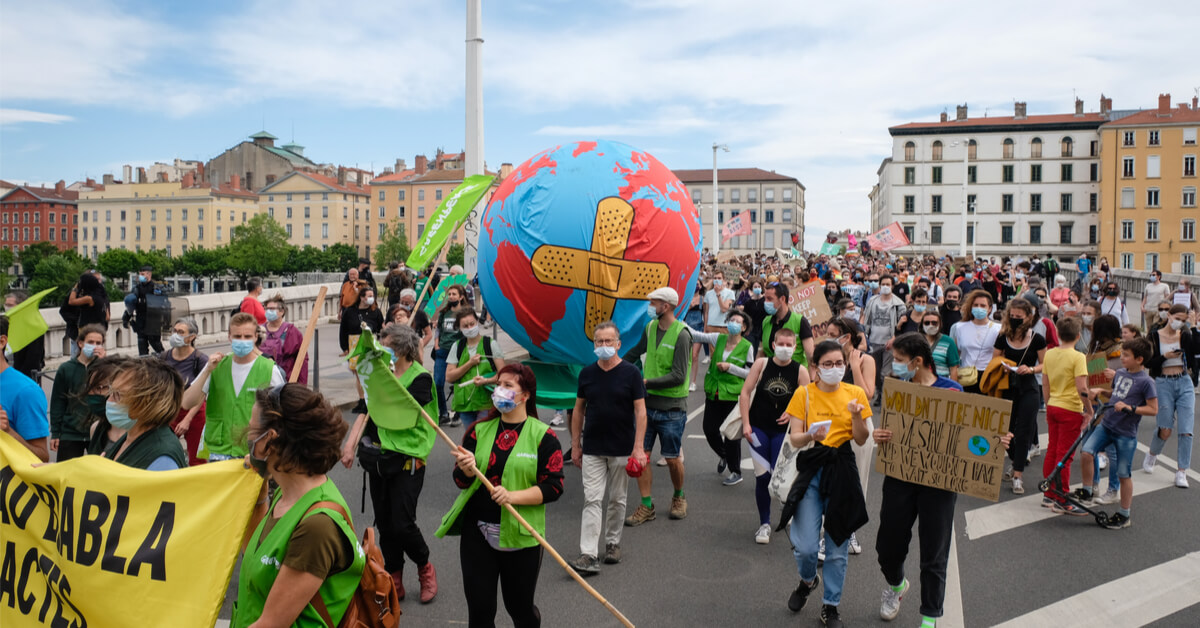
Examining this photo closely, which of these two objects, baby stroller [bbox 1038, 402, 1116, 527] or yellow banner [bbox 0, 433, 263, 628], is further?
baby stroller [bbox 1038, 402, 1116, 527]

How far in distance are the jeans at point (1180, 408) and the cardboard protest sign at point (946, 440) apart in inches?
178

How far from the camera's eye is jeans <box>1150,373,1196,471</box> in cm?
870

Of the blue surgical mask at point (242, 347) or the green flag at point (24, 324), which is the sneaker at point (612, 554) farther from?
the green flag at point (24, 324)

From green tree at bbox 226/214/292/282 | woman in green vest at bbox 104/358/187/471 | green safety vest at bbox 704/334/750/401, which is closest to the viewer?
woman in green vest at bbox 104/358/187/471

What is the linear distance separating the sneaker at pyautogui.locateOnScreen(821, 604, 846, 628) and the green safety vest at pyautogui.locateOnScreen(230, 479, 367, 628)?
3.23 meters

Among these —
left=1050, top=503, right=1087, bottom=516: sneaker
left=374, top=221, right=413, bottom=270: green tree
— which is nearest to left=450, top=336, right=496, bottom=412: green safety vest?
left=1050, top=503, right=1087, bottom=516: sneaker

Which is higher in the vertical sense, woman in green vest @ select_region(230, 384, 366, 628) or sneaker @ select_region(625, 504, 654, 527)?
A: woman in green vest @ select_region(230, 384, 366, 628)

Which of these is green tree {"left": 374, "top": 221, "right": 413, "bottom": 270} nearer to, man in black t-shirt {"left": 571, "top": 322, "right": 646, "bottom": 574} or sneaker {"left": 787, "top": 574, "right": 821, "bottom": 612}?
man in black t-shirt {"left": 571, "top": 322, "right": 646, "bottom": 574}

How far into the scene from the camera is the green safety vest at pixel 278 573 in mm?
3072

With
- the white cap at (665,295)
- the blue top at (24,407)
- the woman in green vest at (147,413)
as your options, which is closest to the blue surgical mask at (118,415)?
the woman in green vest at (147,413)

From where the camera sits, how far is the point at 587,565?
20.6 feet

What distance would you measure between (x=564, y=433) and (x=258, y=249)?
108m

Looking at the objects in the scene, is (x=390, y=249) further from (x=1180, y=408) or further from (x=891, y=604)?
(x=891, y=604)

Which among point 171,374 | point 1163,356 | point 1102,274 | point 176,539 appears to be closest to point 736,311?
point 1163,356
